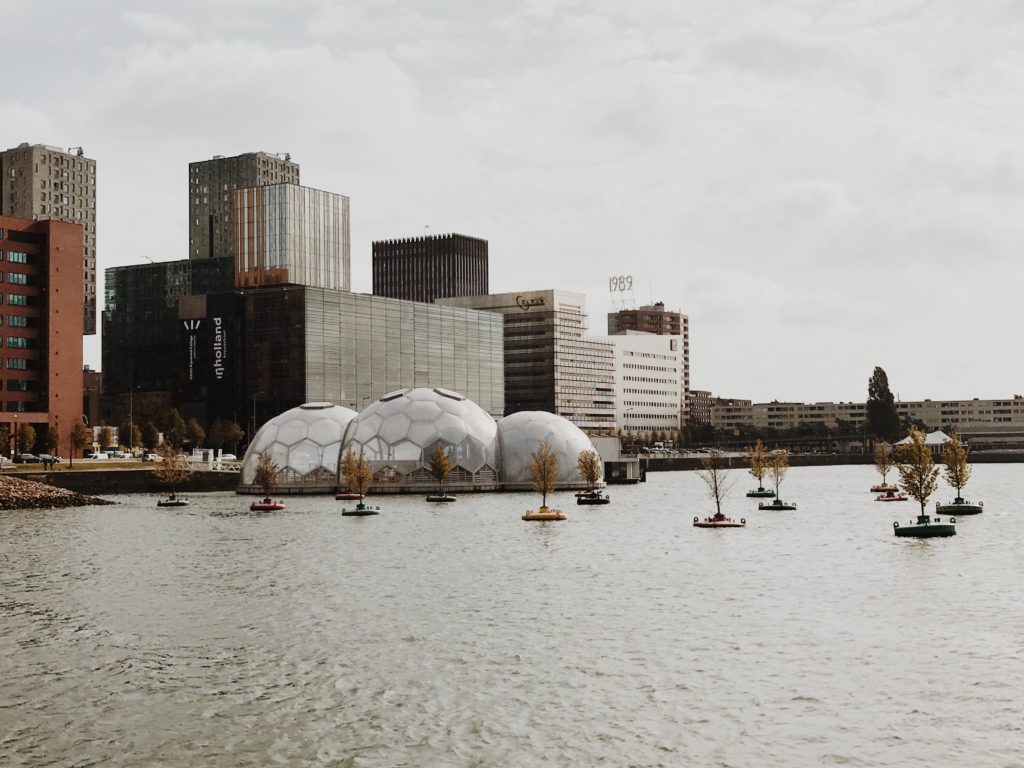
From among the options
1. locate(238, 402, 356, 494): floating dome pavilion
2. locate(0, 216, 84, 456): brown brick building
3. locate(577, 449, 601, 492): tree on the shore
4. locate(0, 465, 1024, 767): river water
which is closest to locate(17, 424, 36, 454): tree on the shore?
locate(0, 216, 84, 456): brown brick building

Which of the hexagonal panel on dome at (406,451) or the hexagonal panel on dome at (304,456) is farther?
the hexagonal panel on dome at (304,456)

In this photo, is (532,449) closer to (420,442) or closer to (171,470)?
(420,442)

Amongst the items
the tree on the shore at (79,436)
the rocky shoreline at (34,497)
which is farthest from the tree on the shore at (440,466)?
the tree on the shore at (79,436)

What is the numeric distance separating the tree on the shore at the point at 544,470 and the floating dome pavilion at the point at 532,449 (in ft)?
4.20

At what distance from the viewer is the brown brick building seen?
17862 centimetres

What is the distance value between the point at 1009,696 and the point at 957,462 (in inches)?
3149

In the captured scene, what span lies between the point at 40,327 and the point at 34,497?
238ft

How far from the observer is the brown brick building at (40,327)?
179 metres

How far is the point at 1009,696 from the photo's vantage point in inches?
1158

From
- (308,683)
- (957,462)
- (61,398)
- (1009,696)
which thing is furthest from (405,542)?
(61,398)

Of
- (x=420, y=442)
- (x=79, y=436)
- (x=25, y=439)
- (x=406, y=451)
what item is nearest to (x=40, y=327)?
(x=25, y=439)

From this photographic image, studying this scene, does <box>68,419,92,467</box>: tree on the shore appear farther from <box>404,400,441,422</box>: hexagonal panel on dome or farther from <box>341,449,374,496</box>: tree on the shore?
<box>404,400,441,422</box>: hexagonal panel on dome

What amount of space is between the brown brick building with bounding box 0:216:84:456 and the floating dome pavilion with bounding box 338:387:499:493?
60149 mm

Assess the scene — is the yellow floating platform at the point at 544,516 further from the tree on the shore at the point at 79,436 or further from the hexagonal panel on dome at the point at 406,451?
the tree on the shore at the point at 79,436
